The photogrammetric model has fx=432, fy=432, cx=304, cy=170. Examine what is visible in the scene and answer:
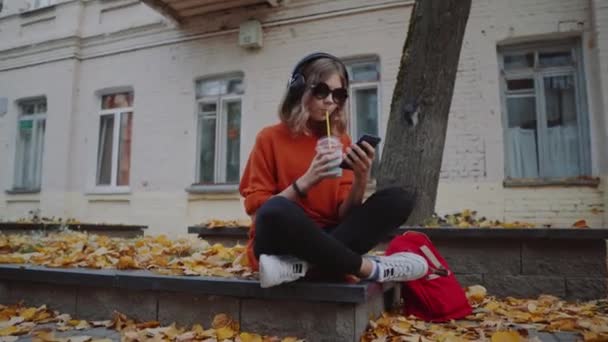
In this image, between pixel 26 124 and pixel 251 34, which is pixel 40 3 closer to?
pixel 26 124

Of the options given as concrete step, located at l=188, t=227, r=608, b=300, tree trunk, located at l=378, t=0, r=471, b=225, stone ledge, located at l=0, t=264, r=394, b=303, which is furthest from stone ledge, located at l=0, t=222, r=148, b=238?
concrete step, located at l=188, t=227, r=608, b=300

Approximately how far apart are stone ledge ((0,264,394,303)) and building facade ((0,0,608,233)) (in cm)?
453

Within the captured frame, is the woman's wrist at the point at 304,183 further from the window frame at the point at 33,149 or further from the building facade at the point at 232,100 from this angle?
the window frame at the point at 33,149

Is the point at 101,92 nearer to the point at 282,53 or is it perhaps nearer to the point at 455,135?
the point at 282,53

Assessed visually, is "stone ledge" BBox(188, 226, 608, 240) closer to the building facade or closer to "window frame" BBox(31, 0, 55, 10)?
the building facade

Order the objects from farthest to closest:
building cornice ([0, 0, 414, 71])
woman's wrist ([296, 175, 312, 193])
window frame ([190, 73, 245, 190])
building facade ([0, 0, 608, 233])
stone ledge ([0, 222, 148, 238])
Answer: window frame ([190, 73, 245, 190]) < stone ledge ([0, 222, 148, 238]) < building cornice ([0, 0, 414, 71]) < building facade ([0, 0, 608, 233]) < woman's wrist ([296, 175, 312, 193])

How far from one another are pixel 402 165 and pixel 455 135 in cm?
267

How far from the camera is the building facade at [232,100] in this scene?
613cm

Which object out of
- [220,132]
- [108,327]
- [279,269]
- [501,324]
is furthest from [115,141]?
[501,324]

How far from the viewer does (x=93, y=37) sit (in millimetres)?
9117

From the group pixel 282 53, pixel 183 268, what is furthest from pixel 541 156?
pixel 183 268

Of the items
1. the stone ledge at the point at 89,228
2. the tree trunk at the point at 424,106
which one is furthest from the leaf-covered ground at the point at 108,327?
the stone ledge at the point at 89,228

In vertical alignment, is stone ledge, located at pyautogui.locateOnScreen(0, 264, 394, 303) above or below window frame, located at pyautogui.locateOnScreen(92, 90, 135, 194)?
below

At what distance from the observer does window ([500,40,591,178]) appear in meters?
6.17
